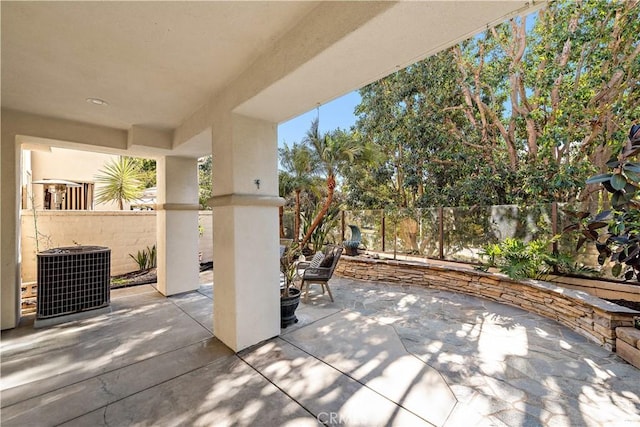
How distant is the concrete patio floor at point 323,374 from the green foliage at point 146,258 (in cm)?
312

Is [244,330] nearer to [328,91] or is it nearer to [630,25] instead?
[328,91]

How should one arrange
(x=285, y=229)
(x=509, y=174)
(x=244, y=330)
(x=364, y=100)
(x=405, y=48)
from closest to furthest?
(x=405, y=48), (x=244, y=330), (x=509, y=174), (x=364, y=100), (x=285, y=229)

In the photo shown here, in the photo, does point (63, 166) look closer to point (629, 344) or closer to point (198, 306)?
point (198, 306)

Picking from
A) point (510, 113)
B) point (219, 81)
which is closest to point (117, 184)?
point (219, 81)

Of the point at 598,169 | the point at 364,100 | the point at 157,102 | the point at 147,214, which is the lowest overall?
the point at 147,214

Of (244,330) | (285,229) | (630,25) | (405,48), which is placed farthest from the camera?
(285,229)

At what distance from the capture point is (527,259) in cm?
437

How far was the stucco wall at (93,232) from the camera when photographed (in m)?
5.36

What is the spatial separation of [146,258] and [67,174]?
5046 mm

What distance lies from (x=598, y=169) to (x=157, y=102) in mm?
8647

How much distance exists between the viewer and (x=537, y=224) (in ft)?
15.6

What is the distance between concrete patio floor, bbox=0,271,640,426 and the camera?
6.44 feet

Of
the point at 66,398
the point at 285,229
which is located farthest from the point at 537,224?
the point at 285,229

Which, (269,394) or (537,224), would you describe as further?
(537,224)
